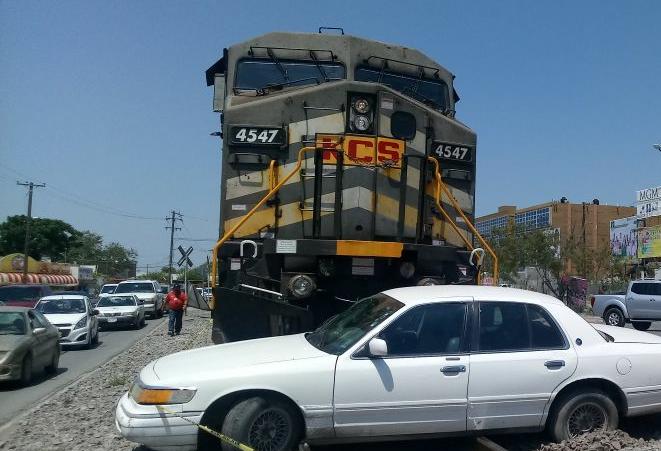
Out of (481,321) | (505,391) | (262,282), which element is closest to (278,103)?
(262,282)

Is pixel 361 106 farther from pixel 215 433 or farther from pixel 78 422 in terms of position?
pixel 78 422

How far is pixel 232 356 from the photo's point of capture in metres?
5.88

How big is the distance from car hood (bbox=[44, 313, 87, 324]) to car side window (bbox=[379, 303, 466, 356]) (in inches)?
563

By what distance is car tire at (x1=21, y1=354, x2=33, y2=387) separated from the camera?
36.4 feet

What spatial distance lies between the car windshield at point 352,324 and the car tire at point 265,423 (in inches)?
26.2

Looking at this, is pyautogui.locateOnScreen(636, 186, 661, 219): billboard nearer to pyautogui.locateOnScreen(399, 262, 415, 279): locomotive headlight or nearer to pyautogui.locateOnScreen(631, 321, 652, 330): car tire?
pyautogui.locateOnScreen(631, 321, 652, 330): car tire

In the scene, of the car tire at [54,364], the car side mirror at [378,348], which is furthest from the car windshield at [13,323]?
the car side mirror at [378,348]

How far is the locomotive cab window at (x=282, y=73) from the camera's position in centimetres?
863

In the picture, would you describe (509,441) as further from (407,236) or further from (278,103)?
(278,103)

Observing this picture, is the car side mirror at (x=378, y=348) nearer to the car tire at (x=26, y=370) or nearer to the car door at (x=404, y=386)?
the car door at (x=404, y=386)

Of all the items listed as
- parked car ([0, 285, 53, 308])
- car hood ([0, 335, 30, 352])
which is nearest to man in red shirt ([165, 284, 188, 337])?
parked car ([0, 285, 53, 308])

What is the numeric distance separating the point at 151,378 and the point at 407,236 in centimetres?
360

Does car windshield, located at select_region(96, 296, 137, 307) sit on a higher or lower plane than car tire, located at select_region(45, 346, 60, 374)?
higher

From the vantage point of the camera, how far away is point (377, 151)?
25.7ft
